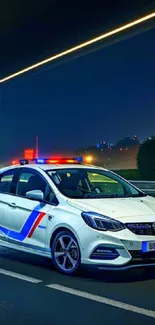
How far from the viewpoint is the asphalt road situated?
211 inches

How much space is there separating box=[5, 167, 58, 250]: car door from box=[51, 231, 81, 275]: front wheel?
0.31 meters

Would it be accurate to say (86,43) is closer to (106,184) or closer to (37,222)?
(106,184)

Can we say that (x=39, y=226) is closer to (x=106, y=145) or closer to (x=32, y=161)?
(x=32, y=161)

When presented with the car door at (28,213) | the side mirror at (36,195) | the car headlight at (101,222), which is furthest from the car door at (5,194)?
the car headlight at (101,222)

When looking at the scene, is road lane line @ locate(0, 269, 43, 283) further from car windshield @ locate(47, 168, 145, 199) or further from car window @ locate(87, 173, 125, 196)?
car window @ locate(87, 173, 125, 196)

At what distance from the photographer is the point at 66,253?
7527mm

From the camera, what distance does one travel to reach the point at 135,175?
27.9 meters

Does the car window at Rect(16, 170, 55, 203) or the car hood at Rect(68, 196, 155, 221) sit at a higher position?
the car window at Rect(16, 170, 55, 203)

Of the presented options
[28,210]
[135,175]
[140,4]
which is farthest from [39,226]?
[135,175]

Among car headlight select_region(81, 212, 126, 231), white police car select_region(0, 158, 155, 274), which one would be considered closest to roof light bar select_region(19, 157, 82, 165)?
white police car select_region(0, 158, 155, 274)

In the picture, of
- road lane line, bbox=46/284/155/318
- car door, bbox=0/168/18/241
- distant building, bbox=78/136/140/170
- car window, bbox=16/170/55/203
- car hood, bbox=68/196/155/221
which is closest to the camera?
road lane line, bbox=46/284/155/318

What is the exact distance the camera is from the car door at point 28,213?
26.1 ft

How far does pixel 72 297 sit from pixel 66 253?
1.34m

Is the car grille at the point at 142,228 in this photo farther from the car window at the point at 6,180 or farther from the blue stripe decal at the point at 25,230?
the car window at the point at 6,180
